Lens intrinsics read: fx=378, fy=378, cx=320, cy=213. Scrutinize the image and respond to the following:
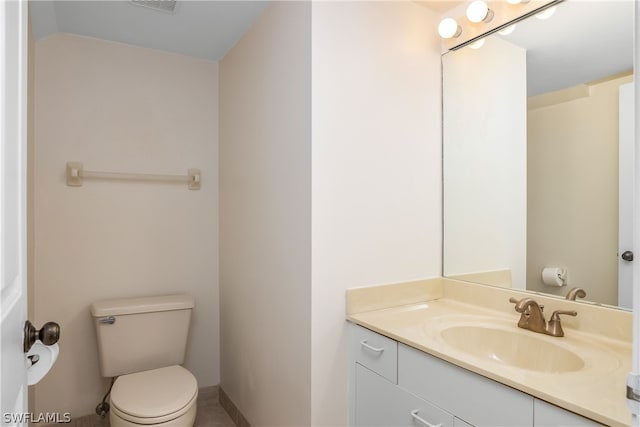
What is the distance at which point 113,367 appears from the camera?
206 centimetres

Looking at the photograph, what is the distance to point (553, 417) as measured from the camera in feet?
3.04

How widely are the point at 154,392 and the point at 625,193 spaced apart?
2.14m

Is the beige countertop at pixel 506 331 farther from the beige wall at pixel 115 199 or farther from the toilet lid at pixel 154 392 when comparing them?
the beige wall at pixel 115 199

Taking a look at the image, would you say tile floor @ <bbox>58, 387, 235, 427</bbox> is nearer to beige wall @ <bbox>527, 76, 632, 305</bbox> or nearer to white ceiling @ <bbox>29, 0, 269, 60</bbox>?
beige wall @ <bbox>527, 76, 632, 305</bbox>

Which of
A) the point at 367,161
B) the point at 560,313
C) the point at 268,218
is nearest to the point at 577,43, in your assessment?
the point at 367,161

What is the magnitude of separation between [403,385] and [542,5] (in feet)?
5.19

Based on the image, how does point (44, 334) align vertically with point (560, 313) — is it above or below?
above

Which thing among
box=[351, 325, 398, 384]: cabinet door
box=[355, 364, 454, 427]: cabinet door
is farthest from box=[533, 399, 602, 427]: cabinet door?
box=[351, 325, 398, 384]: cabinet door

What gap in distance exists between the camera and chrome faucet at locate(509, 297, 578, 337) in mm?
1370

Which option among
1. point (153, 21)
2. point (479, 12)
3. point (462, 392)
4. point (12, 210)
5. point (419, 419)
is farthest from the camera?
point (153, 21)

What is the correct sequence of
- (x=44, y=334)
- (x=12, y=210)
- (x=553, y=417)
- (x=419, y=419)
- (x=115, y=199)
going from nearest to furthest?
(x=12, y=210) → (x=44, y=334) → (x=553, y=417) → (x=419, y=419) → (x=115, y=199)

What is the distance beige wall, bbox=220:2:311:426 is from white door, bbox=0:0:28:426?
3.09 feet

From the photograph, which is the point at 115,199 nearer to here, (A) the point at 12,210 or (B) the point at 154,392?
(B) the point at 154,392

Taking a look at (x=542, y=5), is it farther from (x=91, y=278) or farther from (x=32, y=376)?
(x=91, y=278)
